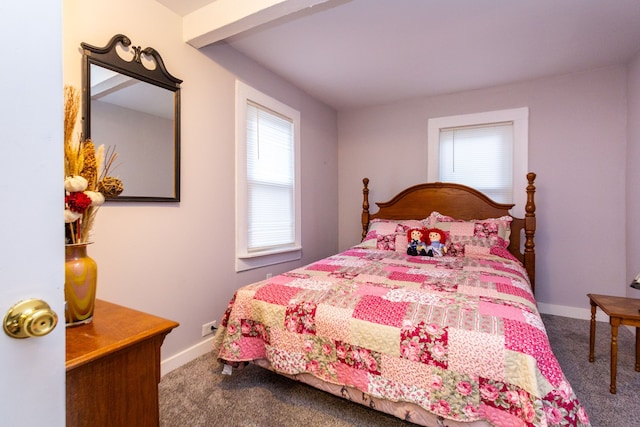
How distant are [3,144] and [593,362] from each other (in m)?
3.12

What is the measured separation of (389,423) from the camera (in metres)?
1.54

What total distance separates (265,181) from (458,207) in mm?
2051

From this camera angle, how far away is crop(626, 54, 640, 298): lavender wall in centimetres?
257

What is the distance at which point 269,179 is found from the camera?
2955 millimetres

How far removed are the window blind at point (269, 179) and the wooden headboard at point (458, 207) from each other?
1021 mm

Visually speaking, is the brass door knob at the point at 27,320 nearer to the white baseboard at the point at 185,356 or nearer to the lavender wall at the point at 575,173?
the white baseboard at the point at 185,356

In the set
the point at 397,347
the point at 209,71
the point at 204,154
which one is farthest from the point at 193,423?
the point at 209,71

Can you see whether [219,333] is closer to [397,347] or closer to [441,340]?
[397,347]

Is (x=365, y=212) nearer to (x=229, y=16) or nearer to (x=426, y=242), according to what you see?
(x=426, y=242)

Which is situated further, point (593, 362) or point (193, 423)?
point (593, 362)

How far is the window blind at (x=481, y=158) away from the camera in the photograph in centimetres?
328

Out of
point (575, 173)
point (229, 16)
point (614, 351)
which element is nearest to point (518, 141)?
point (575, 173)

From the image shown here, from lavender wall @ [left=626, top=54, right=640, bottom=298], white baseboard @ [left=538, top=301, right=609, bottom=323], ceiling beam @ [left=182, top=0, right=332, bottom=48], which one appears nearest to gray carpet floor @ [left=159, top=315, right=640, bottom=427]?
white baseboard @ [left=538, top=301, right=609, bottom=323]

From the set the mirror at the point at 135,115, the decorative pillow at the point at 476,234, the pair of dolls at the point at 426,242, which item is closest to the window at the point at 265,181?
Result: the mirror at the point at 135,115
